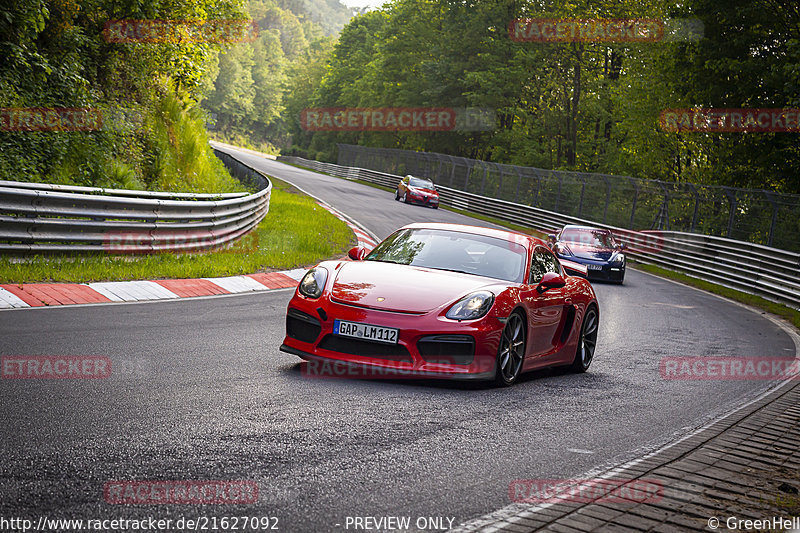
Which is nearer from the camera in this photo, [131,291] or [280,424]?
[280,424]

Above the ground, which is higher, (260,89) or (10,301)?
(260,89)

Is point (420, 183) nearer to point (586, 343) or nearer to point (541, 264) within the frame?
point (586, 343)

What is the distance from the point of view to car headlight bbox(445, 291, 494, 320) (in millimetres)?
6633

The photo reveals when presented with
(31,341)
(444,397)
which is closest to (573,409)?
(444,397)

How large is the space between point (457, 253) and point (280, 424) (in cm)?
330

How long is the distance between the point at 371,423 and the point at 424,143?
2535 inches

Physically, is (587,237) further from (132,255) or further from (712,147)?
(712,147)

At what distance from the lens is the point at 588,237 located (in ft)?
71.0

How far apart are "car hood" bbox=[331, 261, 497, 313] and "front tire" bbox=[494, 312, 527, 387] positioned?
0.40m

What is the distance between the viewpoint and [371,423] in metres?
5.33
